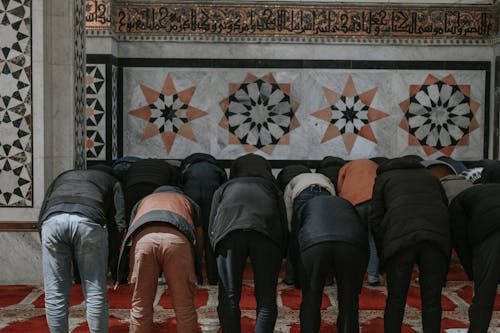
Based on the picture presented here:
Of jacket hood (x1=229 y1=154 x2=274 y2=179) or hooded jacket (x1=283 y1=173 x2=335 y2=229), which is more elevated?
jacket hood (x1=229 y1=154 x2=274 y2=179)

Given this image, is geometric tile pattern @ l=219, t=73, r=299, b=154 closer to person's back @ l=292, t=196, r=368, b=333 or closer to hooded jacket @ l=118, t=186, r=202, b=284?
hooded jacket @ l=118, t=186, r=202, b=284

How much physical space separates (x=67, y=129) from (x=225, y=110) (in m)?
2.63

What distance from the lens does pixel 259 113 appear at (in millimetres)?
7453

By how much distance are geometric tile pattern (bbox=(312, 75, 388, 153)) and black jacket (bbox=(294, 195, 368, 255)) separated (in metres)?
3.90

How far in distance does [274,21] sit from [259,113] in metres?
1.07

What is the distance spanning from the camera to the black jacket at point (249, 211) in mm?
3453

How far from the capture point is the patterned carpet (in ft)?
13.1

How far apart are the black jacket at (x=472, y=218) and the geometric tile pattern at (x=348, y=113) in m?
3.75

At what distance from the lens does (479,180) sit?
211 inches

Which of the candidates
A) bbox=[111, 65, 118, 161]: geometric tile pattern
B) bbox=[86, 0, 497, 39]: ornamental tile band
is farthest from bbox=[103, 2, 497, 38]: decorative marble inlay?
bbox=[111, 65, 118, 161]: geometric tile pattern

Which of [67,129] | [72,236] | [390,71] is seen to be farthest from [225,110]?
[72,236]

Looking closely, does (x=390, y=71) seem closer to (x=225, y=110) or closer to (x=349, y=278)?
(x=225, y=110)

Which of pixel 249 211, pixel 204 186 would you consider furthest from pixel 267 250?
pixel 204 186

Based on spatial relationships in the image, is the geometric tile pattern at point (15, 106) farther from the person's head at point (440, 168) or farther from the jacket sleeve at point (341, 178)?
the person's head at point (440, 168)
